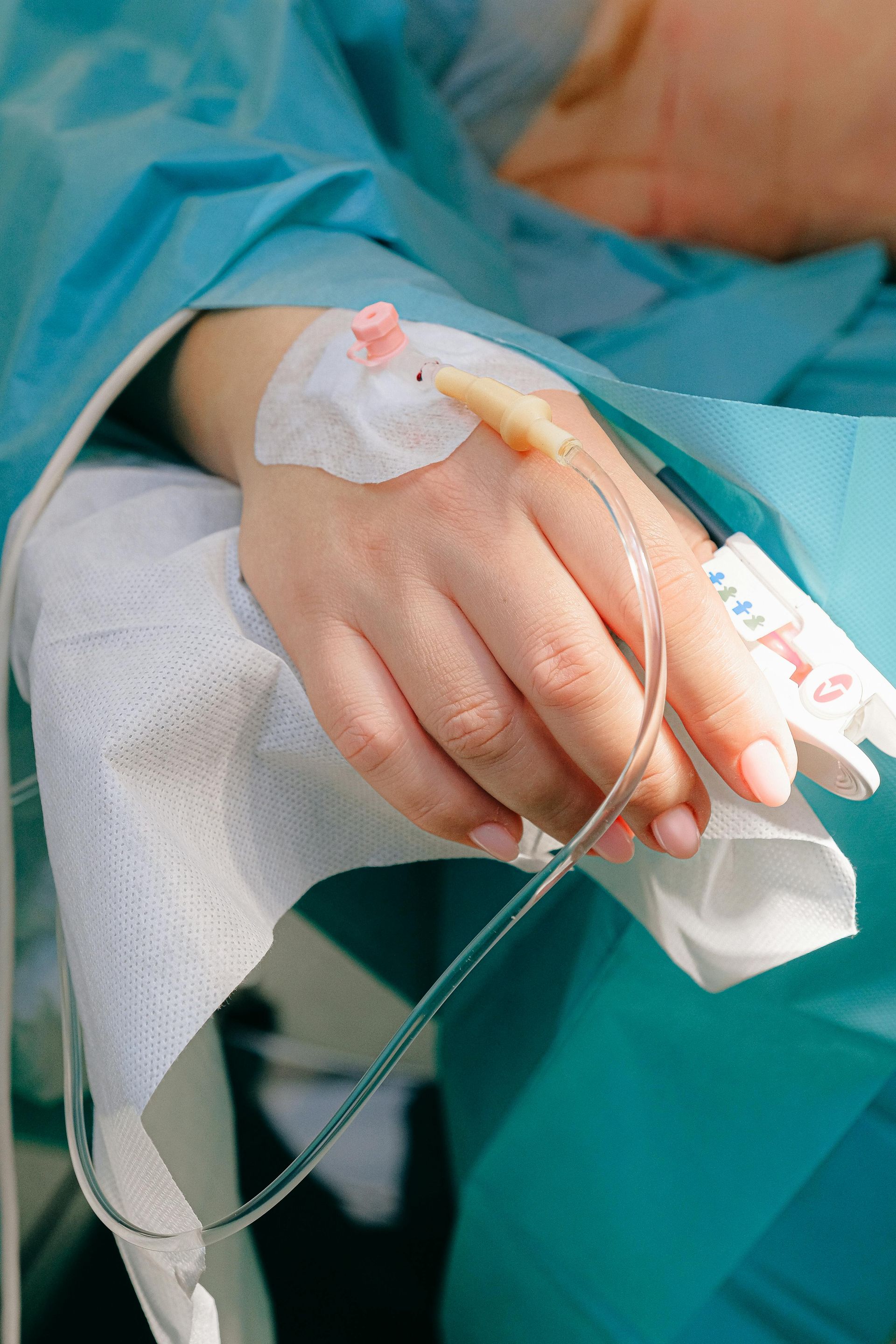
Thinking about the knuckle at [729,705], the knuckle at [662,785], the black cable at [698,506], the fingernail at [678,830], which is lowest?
the fingernail at [678,830]

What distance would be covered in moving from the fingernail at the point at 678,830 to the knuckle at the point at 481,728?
0.25ft

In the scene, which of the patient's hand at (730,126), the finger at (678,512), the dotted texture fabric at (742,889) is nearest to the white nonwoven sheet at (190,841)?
the dotted texture fabric at (742,889)

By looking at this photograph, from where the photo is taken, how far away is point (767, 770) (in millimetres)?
401

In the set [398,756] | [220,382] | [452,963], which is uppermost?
[220,382]

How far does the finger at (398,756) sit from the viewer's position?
456 millimetres

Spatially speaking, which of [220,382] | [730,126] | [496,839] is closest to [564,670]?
[496,839]

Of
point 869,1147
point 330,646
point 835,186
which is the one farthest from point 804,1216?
point 835,186

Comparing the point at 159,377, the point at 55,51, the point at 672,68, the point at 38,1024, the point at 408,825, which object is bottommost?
the point at 38,1024

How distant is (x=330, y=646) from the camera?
48 cm

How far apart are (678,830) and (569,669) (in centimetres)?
9

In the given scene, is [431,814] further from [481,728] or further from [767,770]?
[767,770]

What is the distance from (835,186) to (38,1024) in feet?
3.42

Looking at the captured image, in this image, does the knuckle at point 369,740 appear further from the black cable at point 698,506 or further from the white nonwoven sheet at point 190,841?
the black cable at point 698,506

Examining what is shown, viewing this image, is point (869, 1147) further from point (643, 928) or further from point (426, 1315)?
point (426, 1315)
